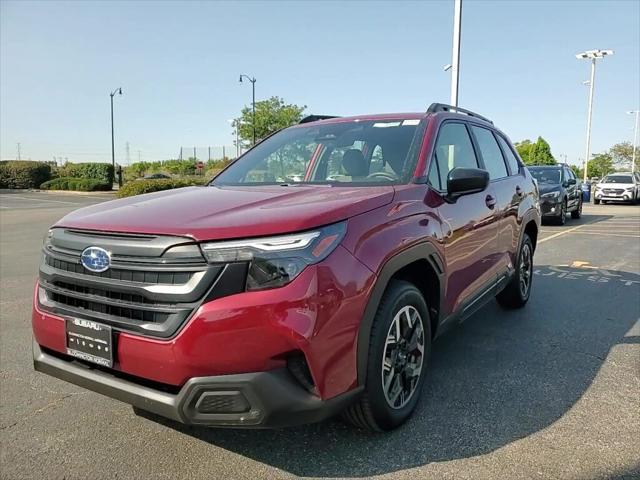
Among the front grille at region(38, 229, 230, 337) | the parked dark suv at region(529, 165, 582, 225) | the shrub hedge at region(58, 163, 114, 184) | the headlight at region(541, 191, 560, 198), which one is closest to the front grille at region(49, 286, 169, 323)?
the front grille at region(38, 229, 230, 337)

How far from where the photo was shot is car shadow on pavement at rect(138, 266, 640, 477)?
261 centimetres

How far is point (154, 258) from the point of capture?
7.14 feet

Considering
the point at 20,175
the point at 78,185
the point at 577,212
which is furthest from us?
the point at 20,175

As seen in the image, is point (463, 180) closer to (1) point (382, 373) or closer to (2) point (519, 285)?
(1) point (382, 373)

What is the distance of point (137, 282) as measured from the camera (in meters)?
2.21

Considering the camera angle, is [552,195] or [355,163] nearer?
[355,163]

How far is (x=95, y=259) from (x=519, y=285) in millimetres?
4136

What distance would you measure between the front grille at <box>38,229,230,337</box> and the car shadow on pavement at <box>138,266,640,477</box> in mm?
935

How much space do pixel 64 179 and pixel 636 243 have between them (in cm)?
3938

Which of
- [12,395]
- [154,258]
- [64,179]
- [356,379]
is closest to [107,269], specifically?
[154,258]

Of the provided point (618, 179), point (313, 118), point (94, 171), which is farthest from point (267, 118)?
point (313, 118)

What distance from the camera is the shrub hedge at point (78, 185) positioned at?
37.8 m

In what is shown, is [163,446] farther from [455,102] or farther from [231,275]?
[455,102]

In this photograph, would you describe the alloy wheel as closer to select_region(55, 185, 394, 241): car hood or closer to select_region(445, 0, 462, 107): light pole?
select_region(55, 185, 394, 241): car hood
